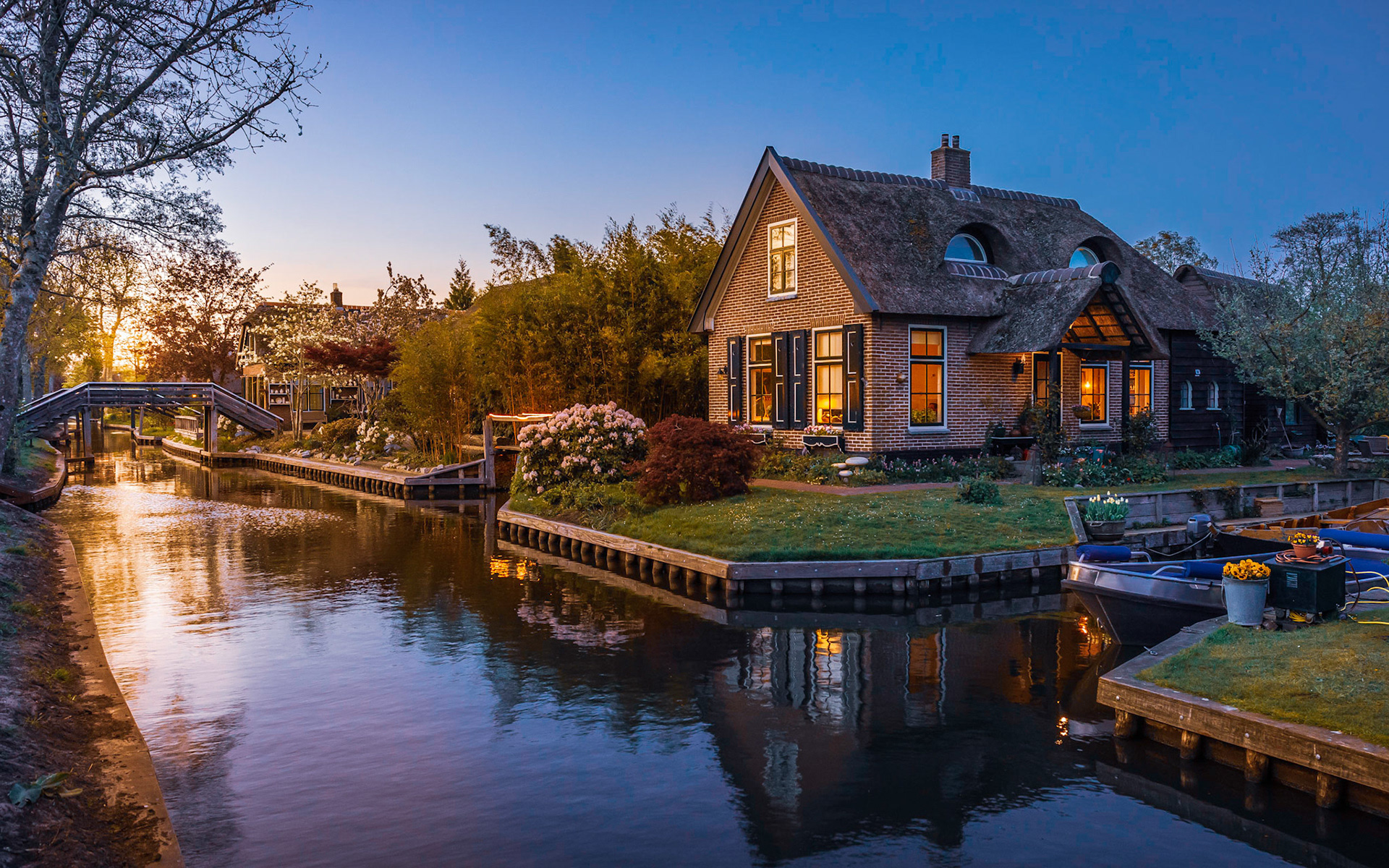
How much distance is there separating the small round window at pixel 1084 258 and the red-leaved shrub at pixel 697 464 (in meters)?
12.2

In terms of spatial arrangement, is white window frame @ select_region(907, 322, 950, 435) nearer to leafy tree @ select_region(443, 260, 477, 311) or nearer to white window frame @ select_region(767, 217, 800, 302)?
white window frame @ select_region(767, 217, 800, 302)

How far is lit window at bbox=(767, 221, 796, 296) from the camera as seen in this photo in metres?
22.8

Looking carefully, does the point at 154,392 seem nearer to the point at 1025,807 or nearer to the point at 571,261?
the point at 571,261

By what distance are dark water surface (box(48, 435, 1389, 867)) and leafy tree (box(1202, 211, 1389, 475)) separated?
38.4ft

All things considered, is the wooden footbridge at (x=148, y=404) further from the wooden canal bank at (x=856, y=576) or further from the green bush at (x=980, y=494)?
the green bush at (x=980, y=494)

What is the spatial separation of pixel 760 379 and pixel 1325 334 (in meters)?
12.2

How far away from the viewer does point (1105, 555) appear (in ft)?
39.7

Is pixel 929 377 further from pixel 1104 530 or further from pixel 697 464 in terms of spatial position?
pixel 1104 530

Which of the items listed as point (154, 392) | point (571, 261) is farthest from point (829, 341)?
point (154, 392)

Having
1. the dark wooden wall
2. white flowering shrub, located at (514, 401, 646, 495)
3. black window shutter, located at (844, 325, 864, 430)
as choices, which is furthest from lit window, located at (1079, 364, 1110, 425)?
white flowering shrub, located at (514, 401, 646, 495)

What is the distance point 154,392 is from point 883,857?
1819 inches

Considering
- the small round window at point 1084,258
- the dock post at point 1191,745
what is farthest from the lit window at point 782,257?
the dock post at point 1191,745

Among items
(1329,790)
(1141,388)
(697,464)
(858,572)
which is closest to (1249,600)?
(1329,790)

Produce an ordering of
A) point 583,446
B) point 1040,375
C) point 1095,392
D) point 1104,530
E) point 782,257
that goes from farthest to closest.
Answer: point 1095,392
point 782,257
point 1040,375
point 583,446
point 1104,530
